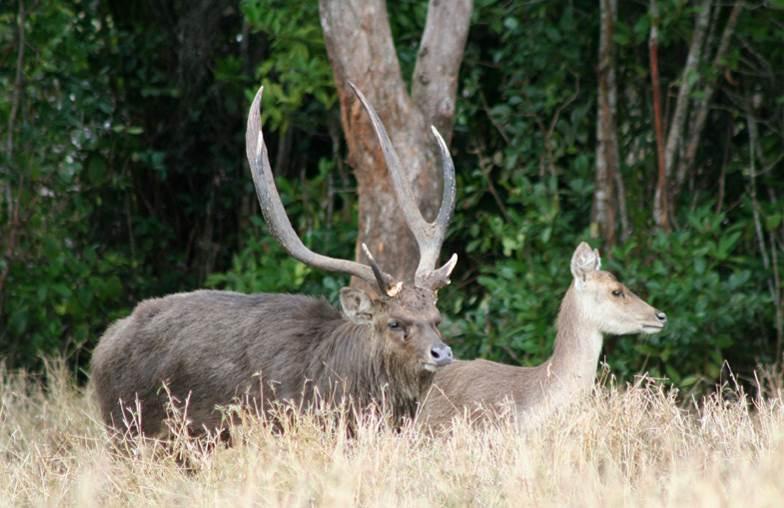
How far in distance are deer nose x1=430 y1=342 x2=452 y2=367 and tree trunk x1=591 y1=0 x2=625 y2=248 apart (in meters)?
3.20

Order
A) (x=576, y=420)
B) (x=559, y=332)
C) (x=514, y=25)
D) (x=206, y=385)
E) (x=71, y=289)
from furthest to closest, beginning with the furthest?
(x=71, y=289) → (x=514, y=25) → (x=559, y=332) → (x=206, y=385) → (x=576, y=420)

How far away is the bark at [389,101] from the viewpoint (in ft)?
30.1

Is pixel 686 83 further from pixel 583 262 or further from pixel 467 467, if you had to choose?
pixel 467 467

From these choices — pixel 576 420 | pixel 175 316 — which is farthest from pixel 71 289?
pixel 576 420

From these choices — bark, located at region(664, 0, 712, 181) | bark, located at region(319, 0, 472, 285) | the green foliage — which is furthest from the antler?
bark, located at region(664, 0, 712, 181)

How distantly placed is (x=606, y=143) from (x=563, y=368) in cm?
229

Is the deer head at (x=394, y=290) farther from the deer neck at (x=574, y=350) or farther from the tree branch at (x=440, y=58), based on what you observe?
the tree branch at (x=440, y=58)

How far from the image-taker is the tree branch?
30.8ft

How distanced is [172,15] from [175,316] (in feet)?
16.8

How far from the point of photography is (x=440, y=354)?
7.50 m

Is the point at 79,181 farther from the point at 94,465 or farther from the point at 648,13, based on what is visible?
the point at 94,465

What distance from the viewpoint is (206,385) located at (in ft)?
26.1

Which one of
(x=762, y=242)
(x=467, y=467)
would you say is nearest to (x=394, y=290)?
(x=467, y=467)

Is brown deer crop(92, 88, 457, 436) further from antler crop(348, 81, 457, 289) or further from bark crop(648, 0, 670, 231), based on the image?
bark crop(648, 0, 670, 231)
